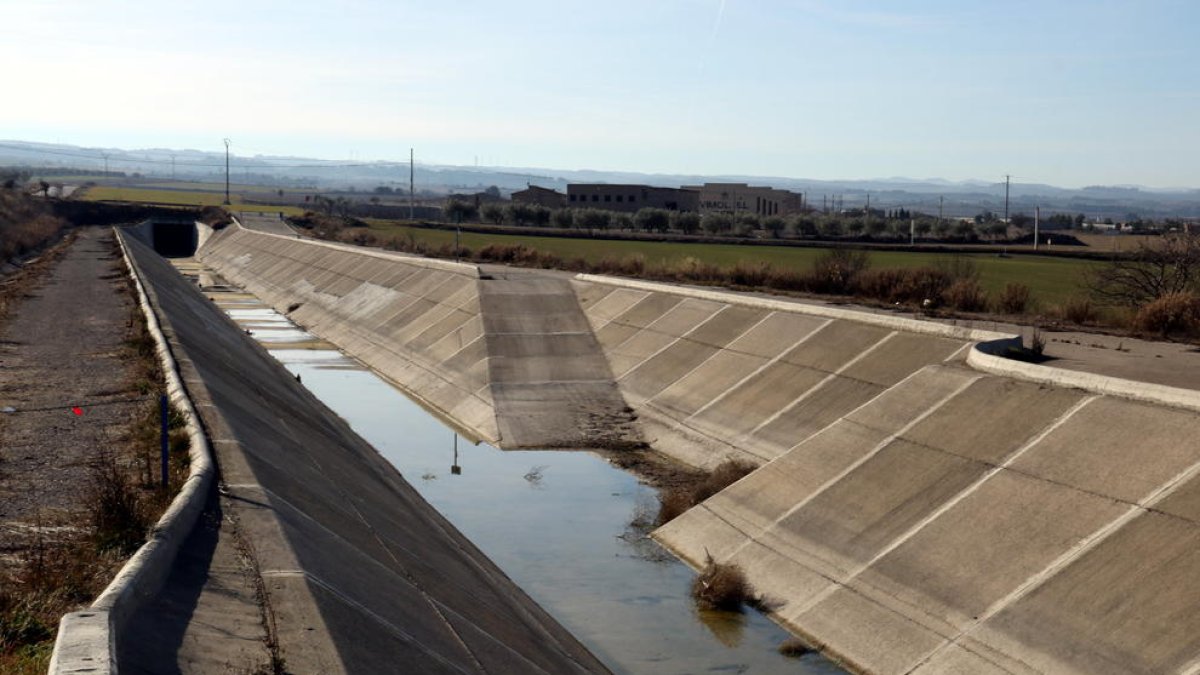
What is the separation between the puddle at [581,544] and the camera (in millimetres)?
20016

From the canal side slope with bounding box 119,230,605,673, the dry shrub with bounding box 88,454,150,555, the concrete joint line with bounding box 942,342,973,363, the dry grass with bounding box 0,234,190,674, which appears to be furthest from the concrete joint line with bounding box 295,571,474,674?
the concrete joint line with bounding box 942,342,973,363

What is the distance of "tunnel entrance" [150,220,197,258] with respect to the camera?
5581 inches

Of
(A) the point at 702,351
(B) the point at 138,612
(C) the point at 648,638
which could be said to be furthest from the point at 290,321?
(B) the point at 138,612

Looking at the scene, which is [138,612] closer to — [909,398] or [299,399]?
[909,398]

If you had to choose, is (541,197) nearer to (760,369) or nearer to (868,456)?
(760,369)

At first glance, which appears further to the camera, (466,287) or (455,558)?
(466,287)

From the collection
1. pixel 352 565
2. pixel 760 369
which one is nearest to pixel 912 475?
pixel 352 565

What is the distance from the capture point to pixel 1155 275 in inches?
1932

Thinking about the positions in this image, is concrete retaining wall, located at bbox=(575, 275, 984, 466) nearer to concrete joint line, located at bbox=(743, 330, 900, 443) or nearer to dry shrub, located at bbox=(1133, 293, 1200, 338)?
concrete joint line, located at bbox=(743, 330, 900, 443)

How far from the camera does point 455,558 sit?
21.6 m

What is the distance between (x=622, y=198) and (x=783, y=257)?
4024 inches

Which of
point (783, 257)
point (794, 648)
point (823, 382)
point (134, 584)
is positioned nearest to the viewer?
point (134, 584)

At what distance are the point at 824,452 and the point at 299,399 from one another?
15674 millimetres

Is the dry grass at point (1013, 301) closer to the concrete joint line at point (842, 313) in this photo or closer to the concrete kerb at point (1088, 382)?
the concrete joint line at point (842, 313)
